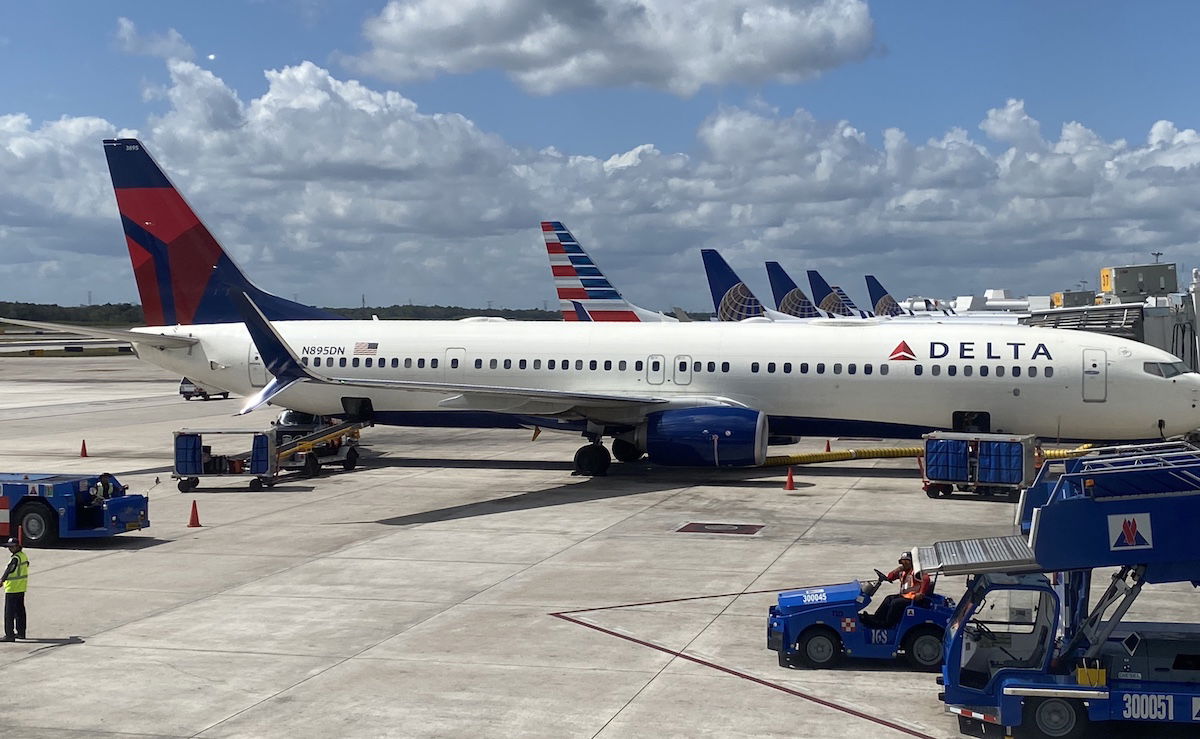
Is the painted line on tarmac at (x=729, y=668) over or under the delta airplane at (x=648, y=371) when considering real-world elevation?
under

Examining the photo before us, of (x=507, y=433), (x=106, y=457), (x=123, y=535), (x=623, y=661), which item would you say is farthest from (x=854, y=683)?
(x=507, y=433)

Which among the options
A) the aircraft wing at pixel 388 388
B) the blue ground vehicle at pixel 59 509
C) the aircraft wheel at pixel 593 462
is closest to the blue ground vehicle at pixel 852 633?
the blue ground vehicle at pixel 59 509

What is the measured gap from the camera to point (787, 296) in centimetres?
9262

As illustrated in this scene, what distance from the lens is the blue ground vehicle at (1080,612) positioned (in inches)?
436

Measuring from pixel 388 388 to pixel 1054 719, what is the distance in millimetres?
19161

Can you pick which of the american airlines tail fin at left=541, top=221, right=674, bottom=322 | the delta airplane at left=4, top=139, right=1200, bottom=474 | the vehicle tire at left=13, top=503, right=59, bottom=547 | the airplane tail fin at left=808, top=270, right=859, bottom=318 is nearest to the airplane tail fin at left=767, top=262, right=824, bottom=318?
the airplane tail fin at left=808, top=270, right=859, bottom=318

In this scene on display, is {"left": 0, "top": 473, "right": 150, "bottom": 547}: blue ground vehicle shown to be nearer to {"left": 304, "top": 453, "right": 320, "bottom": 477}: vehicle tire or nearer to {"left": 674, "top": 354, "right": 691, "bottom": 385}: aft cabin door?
{"left": 304, "top": 453, "right": 320, "bottom": 477}: vehicle tire

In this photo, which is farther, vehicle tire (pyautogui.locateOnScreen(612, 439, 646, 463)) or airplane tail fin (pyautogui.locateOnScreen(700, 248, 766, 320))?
airplane tail fin (pyautogui.locateOnScreen(700, 248, 766, 320))

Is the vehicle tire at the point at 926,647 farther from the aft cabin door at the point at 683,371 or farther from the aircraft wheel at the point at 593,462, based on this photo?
the aft cabin door at the point at 683,371

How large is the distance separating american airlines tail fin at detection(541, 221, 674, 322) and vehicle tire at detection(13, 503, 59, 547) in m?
37.8

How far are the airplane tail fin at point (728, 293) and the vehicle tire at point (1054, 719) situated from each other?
6320 cm

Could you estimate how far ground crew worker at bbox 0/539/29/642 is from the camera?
15.5 m

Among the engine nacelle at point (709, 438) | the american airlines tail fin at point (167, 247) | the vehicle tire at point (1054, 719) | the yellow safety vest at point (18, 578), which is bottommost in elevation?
the vehicle tire at point (1054, 719)

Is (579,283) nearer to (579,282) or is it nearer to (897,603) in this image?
(579,282)
